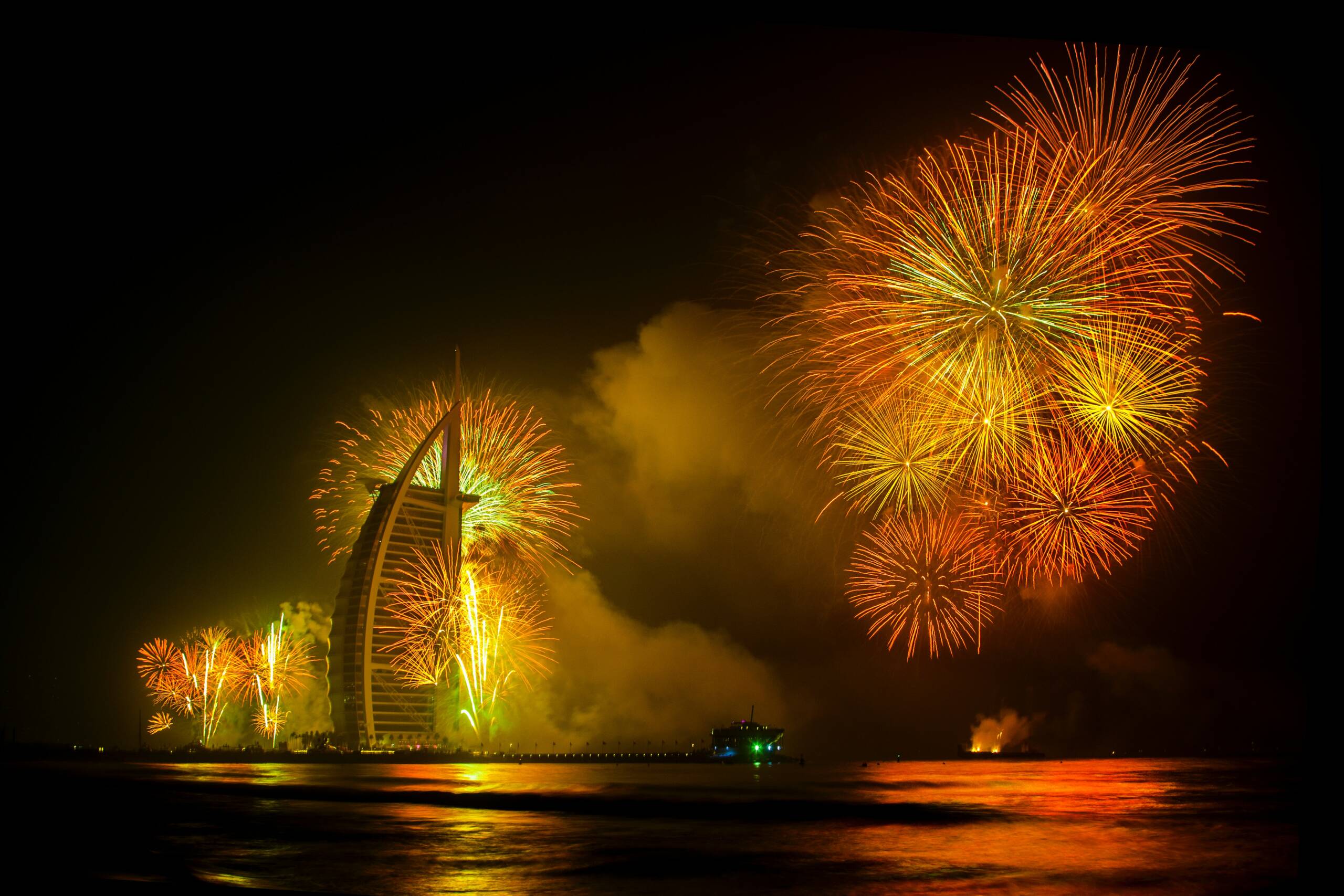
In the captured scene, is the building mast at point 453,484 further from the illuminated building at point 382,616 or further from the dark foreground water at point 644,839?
the dark foreground water at point 644,839

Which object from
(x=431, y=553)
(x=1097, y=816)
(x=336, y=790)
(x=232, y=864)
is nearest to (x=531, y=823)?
(x=232, y=864)

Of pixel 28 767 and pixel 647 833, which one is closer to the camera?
pixel 647 833

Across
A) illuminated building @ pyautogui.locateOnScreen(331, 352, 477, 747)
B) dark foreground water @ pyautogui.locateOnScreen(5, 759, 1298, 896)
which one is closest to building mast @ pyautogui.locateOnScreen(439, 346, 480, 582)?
illuminated building @ pyautogui.locateOnScreen(331, 352, 477, 747)

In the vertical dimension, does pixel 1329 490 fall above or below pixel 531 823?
above

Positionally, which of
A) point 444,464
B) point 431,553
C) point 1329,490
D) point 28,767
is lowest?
point 28,767

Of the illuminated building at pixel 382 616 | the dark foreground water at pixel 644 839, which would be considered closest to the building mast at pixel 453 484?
the illuminated building at pixel 382 616

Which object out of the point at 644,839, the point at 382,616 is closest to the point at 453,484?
the point at 382,616

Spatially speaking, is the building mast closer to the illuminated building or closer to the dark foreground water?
the illuminated building

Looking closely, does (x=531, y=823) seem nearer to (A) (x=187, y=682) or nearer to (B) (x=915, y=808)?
(B) (x=915, y=808)
